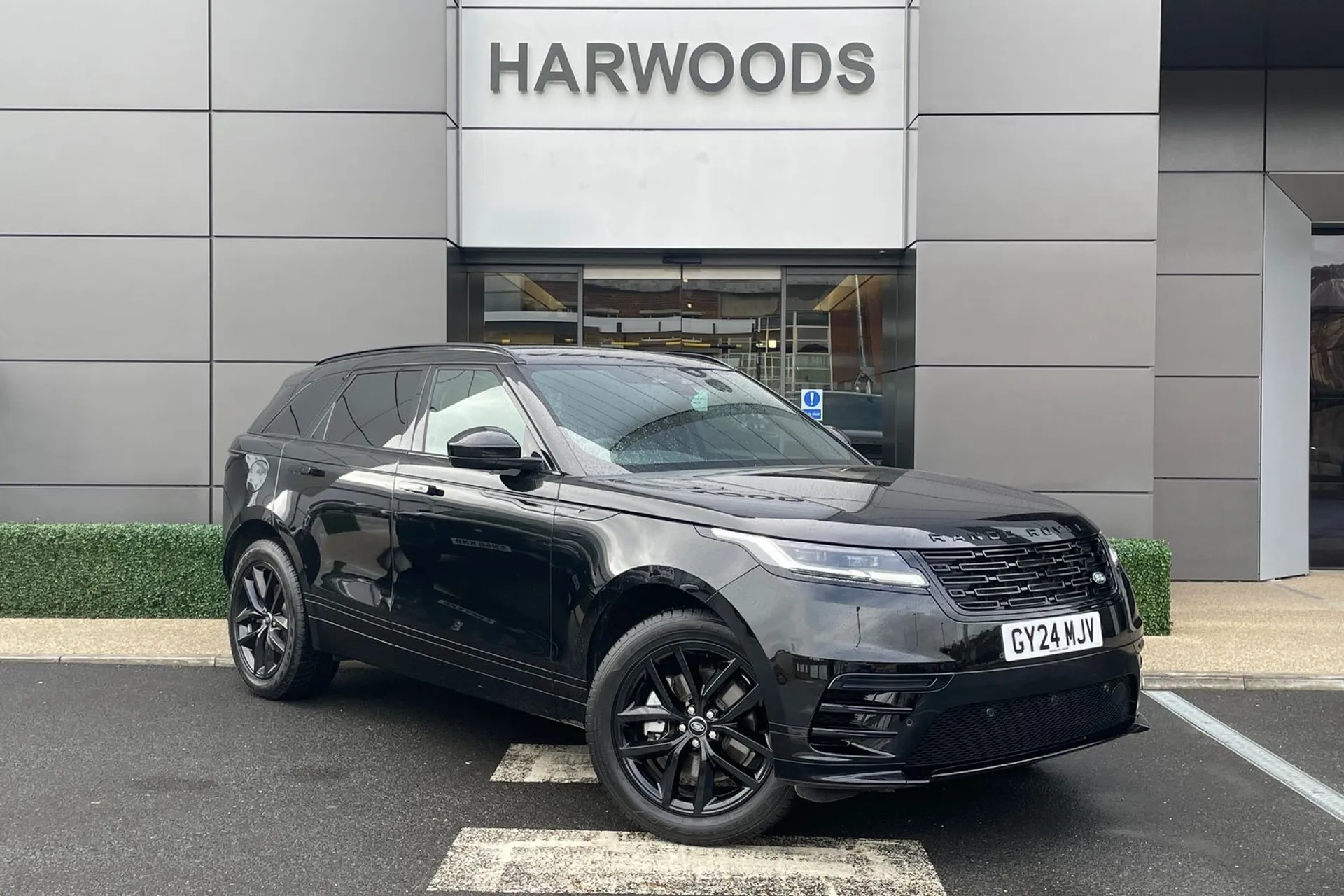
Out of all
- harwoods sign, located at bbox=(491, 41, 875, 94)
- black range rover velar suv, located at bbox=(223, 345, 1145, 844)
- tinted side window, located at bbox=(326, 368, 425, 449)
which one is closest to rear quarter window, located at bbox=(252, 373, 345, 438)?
tinted side window, located at bbox=(326, 368, 425, 449)

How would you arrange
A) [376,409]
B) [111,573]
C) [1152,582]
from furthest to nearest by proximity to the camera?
[111,573] → [1152,582] → [376,409]

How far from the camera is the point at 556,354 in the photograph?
5.04 metres

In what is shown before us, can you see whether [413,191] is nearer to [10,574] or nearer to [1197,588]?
[10,574]

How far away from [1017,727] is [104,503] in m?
8.77

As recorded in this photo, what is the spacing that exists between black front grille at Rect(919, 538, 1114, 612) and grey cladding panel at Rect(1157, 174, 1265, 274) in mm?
8020

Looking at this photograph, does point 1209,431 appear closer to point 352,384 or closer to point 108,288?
point 352,384

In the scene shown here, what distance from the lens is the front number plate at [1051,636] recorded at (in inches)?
139

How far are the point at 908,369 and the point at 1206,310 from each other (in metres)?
3.52

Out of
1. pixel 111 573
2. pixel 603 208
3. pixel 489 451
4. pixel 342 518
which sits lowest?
pixel 111 573

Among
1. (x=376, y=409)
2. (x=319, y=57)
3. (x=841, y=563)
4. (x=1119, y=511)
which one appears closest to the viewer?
(x=841, y=563)

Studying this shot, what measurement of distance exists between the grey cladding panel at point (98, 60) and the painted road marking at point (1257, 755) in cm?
899

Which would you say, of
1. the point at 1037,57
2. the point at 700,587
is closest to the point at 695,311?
A: the point at 1037,57

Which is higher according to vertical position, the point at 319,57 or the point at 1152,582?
the point at 319,57

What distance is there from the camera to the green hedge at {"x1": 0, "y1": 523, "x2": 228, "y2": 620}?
8.30 metres
